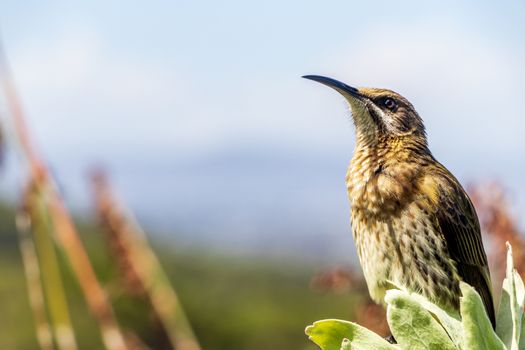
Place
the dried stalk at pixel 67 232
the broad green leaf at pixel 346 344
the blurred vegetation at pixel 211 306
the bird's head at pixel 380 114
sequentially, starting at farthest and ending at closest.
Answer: the blurred vegetation at pixel 211 306, the bird's head at pixel 380 114, the dried stalk at pixel 67 232, the broad green leaf at pixel 346 344

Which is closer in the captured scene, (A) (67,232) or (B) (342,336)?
(B) (342,336)

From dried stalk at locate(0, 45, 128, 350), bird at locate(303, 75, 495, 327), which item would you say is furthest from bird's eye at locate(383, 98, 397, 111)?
dried stalk at locate(0, 45, 128, 350)

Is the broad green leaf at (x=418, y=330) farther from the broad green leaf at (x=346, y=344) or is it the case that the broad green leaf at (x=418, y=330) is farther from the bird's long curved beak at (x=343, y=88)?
the bird's long curved beak at (x=343, y=88)

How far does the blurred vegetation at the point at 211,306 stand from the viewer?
19312mm

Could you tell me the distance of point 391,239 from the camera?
5301 mm

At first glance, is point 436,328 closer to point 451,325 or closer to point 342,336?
point 451,325

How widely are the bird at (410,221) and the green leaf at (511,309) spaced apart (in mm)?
1827

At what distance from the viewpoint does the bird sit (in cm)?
521

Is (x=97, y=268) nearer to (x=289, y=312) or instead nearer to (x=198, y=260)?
(x=289, y=312)

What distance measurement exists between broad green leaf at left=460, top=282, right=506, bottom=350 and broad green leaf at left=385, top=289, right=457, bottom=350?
0.32ft

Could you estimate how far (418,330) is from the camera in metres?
2.85

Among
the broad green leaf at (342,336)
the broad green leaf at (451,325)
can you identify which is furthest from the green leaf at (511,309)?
the broad green leaf at (342,336)

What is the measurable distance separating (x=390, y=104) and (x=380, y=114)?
0.11m

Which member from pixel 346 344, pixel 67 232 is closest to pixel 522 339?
pixel 346 344
